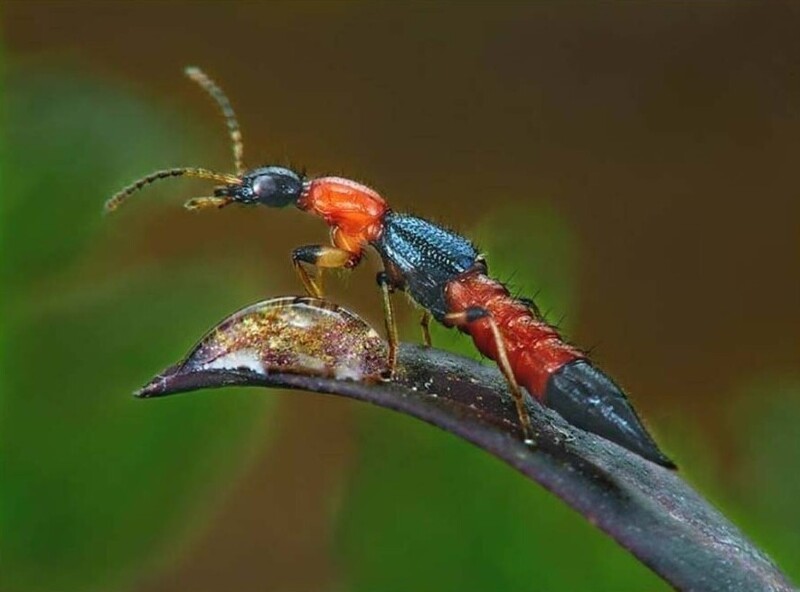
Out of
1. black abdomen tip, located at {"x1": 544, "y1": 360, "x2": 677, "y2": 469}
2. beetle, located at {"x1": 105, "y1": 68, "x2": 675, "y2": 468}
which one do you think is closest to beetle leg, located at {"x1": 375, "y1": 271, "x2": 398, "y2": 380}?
beetle, located at {"x1": 105, "y1": 68, "x2": 675, "y2": 468}

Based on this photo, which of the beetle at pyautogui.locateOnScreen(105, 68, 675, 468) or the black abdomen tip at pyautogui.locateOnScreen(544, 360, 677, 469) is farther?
the beetle at pyautogui.locateOnScreen(105, 68, 675, 468)

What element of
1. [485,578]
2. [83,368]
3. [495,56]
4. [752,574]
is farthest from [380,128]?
[752,574]

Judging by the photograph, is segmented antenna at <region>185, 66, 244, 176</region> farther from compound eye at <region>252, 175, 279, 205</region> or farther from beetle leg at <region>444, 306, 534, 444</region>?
beetle leg at <region>444, 306, 534, 444</region>

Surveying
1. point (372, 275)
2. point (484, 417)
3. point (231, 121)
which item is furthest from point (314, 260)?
point (372, 275)

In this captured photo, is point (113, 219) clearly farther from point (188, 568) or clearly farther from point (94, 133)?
point (188, 568)

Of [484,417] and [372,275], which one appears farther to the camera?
[372,275]

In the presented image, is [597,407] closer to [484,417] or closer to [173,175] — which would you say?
[484,417]

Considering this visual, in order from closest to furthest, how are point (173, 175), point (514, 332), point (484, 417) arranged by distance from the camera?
point (484, 417), point (514, 332), point (173, 175)
